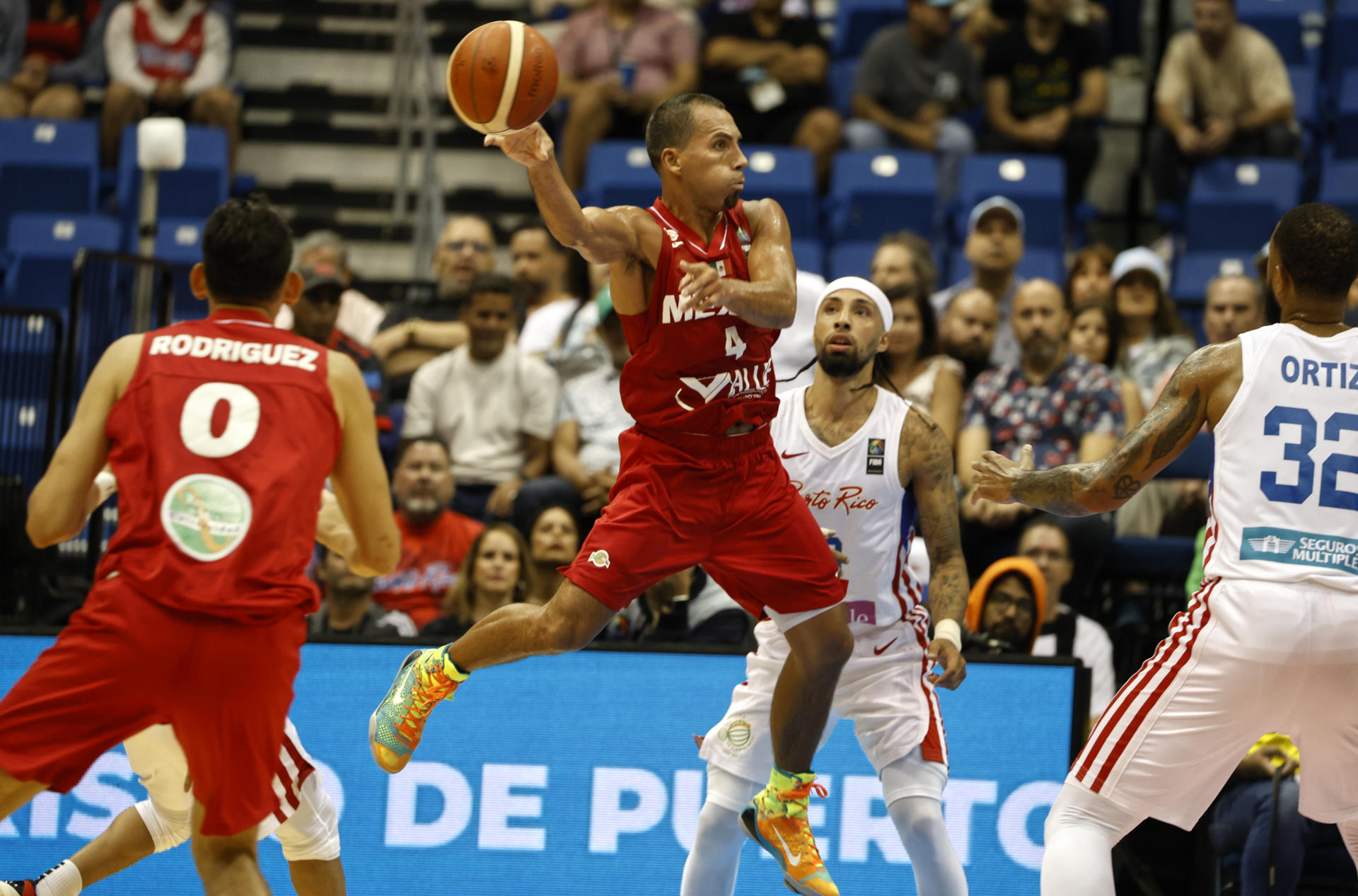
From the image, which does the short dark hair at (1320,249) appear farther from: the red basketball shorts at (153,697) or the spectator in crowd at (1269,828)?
the red basketball shorts at (153,697)

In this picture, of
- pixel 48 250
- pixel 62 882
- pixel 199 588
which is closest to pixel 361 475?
pixel 199 588

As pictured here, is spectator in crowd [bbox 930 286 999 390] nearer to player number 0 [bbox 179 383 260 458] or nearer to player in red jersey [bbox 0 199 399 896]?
player in red jersey [bbox 0 199 399 896]

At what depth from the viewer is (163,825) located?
471 cm

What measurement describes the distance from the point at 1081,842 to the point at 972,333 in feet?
14.6

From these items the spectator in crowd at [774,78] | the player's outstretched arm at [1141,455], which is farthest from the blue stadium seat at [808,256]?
the player's outstretched arm at [1141,455]

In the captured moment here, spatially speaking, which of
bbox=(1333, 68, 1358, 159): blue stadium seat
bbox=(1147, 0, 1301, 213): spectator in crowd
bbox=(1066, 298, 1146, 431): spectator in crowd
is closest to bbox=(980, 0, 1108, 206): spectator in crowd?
bbox=(1147, 0, 1301, 213): spectator in crowd

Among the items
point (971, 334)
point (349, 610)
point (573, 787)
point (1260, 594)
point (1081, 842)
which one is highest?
point (971, 334)

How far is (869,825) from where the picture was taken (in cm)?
596

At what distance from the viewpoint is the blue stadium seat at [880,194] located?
33.4 ft

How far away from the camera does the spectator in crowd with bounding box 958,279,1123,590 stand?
7.39 meters

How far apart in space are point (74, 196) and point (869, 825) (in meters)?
7.43

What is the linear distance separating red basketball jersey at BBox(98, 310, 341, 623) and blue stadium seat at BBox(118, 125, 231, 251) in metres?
6.80

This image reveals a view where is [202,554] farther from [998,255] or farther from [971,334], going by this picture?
[998,255]

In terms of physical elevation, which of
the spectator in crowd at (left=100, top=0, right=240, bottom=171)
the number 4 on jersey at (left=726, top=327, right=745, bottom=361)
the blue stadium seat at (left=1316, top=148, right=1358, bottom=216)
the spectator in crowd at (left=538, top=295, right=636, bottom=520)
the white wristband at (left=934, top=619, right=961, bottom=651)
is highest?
the spectator in crowd at (left=100, top=0, right=240, bottom=171)
